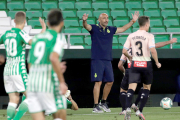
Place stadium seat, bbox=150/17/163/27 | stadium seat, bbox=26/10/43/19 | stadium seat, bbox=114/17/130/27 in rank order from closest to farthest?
stadium seat, bbox=114/17/130/27
stadium seat, bbox=150/17/163/27
stadium seat, bbox=26/10/43/19

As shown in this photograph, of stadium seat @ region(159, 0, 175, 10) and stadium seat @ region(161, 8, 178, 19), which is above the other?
stadium seat @ region(159, 0, 175, 10)

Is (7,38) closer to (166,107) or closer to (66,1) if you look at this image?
(166,107)

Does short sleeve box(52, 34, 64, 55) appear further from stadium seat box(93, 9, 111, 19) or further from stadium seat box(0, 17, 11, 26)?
stadium seat box(93, 9, 111, 19)

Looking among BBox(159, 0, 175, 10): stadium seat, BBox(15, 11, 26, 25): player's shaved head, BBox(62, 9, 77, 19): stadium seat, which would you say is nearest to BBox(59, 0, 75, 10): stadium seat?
BBox(62, 9, 77, 19): stadium seat

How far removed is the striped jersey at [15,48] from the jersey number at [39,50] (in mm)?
1963

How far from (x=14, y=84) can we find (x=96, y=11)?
8.93 m

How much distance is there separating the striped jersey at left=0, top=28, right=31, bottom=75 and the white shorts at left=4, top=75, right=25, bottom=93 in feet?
0.22

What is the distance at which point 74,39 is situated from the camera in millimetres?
11945

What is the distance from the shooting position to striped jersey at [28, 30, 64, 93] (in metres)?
3.38

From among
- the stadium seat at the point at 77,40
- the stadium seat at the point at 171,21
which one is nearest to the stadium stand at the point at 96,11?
the stadium seat at the point at 171,21

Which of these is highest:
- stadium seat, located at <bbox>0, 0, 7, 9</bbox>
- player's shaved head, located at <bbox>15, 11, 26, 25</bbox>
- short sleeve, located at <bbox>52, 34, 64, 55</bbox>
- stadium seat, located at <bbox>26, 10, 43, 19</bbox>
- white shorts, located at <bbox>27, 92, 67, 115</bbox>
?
stadium seat, located at <bbox>0, 0, 7, 9</bbox>

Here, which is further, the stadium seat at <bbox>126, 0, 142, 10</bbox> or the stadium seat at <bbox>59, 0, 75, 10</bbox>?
the stadium seat at <bbox>126, 0, 142, 10</bbox>

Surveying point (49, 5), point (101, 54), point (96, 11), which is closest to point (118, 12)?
point (96, 11)

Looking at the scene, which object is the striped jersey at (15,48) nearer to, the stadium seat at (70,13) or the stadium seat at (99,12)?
the stadium seat at (70,13)
